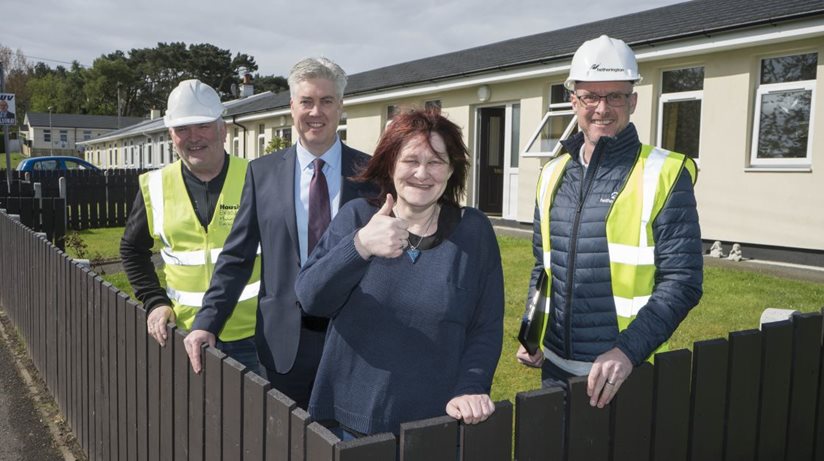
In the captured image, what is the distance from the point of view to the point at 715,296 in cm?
695

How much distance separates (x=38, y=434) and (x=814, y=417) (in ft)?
15.3

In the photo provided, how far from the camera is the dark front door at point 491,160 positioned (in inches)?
561

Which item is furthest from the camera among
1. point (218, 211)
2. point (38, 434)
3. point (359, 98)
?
point (359, 98)

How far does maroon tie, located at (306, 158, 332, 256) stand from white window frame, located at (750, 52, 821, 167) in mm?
8144

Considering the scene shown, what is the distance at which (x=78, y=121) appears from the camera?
86.8 metres

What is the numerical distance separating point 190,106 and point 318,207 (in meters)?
0.96

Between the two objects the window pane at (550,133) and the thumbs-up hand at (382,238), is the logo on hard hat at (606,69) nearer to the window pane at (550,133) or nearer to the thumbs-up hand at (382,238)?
the thumbs-up hand at (382,238)

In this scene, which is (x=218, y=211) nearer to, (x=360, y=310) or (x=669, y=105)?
(x=360, y=310)

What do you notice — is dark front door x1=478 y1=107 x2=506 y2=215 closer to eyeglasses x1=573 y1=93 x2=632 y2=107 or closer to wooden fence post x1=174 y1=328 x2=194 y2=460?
eyeglasses x1=573 y1=93 x2=632 y2=107

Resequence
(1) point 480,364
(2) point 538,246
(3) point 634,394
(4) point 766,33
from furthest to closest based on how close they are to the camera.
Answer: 1. (4) point 766,33
2. (2) point 538,246
3. (3) point 634,394
4. (1) point 480,364

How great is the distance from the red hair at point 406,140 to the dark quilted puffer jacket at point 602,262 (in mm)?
596

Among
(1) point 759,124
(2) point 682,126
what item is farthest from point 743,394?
(2) point 682,126

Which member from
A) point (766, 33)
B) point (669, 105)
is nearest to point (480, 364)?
point (766, 33)

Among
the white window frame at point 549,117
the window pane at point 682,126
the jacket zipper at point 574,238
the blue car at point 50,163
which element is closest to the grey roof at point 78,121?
the blue car at point 50,163
